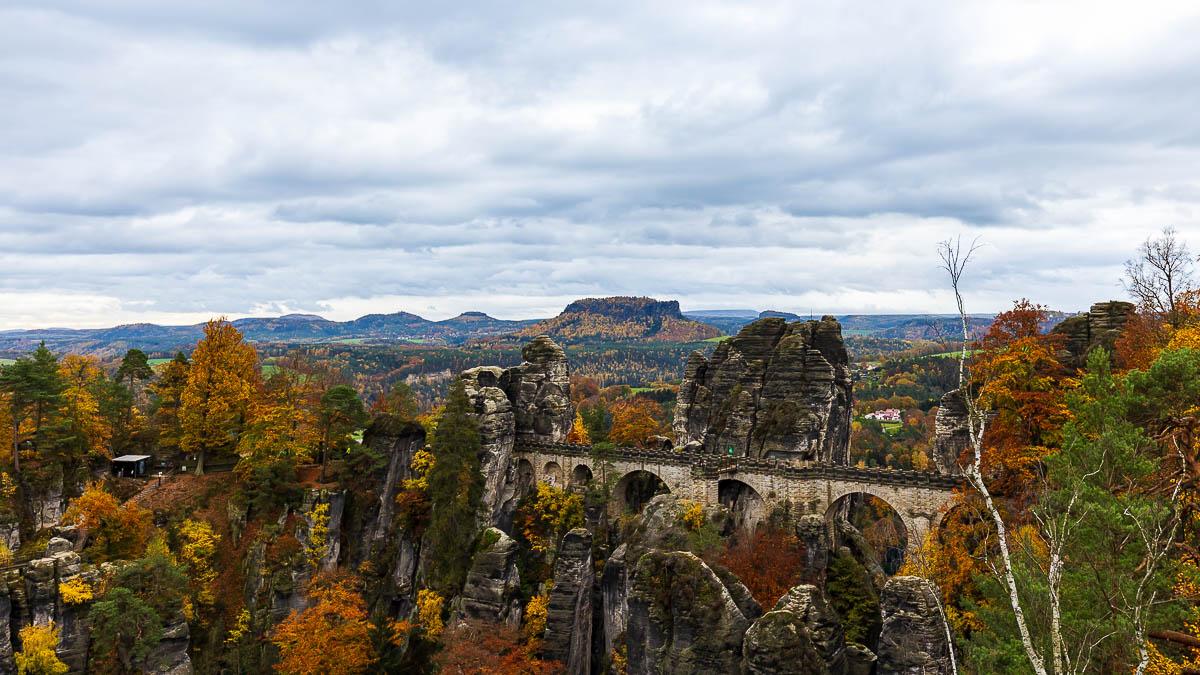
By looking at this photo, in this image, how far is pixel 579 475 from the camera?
54031 millimetres

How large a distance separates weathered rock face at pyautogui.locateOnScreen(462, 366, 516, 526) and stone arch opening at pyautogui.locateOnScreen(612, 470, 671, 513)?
8.65 meters

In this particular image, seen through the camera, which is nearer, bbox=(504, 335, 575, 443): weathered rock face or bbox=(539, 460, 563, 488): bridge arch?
bbox=(539, 460, 563, 488): bridge arch

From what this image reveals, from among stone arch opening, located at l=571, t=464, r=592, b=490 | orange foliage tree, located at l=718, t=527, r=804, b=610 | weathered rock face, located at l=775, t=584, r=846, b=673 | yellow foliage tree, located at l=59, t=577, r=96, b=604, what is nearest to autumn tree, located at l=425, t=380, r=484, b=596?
stone arch opening, located at l=571, t=464, r=592, b=490

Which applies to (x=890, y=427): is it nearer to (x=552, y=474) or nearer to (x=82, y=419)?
(x=552, y=474)

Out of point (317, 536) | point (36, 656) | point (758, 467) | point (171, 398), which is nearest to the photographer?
point (36, 656)

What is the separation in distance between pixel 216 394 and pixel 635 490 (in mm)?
33180

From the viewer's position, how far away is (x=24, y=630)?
3644cm

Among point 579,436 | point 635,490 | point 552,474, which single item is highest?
point 579,436

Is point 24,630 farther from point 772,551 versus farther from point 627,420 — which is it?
point 627,420

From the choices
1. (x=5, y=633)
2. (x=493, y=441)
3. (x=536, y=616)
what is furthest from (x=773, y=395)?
(x=5, y=633)

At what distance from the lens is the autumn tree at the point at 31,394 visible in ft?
148

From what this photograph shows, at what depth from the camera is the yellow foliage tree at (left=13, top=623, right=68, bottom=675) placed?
36.0m

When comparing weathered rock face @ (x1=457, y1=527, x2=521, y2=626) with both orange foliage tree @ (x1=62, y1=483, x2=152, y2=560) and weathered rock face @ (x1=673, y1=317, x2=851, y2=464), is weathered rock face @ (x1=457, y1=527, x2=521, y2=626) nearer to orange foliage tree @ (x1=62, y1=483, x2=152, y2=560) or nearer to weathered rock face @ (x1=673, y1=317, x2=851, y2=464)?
weathered rock face @ (x1=673, y1=317, x2=851, y2=464)

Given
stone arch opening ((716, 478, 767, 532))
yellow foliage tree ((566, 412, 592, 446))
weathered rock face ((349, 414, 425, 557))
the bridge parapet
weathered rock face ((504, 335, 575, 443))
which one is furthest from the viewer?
yellow foliage tree ((566, 412, 592, 446))
